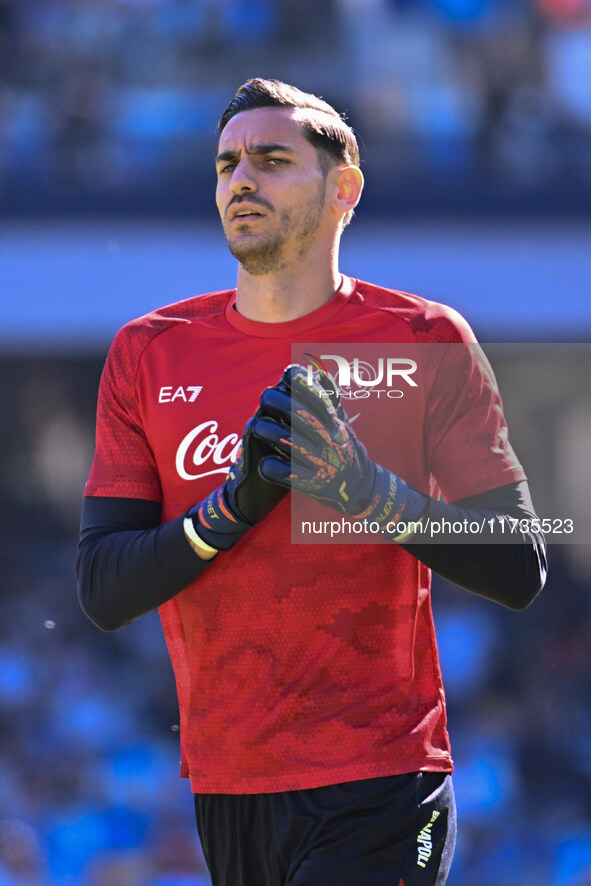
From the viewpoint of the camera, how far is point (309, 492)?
176cm

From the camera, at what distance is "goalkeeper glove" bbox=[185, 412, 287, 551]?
5.86ft

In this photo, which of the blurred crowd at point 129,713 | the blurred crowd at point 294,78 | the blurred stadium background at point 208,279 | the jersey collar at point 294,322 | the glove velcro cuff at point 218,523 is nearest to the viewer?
the glove velcro cuff at point 218,523

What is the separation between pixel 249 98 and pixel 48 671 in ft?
14.3

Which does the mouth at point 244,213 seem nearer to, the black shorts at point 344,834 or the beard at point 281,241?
the beard at point 281,241

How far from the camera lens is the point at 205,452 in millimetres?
2033

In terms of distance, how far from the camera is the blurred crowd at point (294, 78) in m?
6.40

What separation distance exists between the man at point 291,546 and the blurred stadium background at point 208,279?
3.55 m

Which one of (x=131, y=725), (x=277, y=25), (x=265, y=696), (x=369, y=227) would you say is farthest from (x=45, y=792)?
(x=277, y=25)

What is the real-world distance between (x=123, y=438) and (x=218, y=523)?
1.13ft

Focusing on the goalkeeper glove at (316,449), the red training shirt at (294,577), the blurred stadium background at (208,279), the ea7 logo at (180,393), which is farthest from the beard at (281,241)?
the blurred stadium background at (208,279)

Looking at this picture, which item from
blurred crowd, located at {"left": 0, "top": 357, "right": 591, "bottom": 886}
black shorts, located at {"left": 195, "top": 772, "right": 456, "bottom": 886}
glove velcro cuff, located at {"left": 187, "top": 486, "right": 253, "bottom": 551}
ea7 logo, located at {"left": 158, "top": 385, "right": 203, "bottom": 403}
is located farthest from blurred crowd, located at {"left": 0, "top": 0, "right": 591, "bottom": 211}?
black shorts, located at {"left": 195, "top": 772, "right": 456, "bottom": 886}

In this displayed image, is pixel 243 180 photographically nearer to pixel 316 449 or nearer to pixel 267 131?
pixel 267 131

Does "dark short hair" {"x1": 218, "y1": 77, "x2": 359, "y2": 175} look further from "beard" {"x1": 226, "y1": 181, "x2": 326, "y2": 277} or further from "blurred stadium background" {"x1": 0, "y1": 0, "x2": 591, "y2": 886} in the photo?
"blurred stadium background" {"x1": 0, "y1": 0, "x2": 591, "y2": 886}

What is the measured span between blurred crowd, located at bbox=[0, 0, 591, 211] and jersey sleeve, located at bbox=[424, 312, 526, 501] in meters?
4.41
